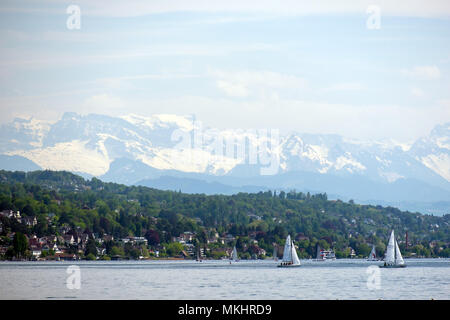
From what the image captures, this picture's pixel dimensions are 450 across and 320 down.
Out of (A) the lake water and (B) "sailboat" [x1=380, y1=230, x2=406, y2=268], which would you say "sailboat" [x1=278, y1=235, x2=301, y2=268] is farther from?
(A) the lake water

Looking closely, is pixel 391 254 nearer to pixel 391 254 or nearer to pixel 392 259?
pixel 391 254

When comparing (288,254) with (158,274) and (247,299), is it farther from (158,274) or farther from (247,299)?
(247,299)

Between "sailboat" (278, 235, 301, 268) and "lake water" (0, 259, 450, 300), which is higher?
"sailboat" (278, 235, 301, 268)

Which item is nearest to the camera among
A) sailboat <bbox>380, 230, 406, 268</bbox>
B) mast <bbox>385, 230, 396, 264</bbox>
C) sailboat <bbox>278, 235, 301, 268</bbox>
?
sailboat <bbox>380, 230, 406, 268</bbox>

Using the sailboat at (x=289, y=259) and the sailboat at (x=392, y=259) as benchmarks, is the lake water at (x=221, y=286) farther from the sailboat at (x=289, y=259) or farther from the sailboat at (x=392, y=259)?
the sailboat at (x=289, y=259)

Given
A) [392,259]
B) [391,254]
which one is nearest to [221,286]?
[392,259]

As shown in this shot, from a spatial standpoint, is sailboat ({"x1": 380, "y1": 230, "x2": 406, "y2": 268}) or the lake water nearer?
the lake water

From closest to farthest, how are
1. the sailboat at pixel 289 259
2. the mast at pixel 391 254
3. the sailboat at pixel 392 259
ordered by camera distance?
the sailboat at pixel 392 259 < the mast at pixel 391 254 < the sailboat at pixel 289 259

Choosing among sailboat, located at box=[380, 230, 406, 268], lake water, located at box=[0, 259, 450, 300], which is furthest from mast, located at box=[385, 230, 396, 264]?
lake water, located at box=[0, 259, 450, 300]

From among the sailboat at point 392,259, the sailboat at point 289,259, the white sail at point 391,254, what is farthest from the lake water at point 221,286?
the sailboat at point 289,259

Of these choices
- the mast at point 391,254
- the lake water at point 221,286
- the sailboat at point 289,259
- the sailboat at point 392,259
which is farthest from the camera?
the sailboat at point 289,259
